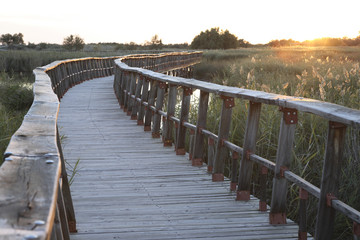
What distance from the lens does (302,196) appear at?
3.61 meters

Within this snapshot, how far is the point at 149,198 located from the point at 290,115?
5.62 ft

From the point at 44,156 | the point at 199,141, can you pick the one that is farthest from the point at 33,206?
the point at 199,141

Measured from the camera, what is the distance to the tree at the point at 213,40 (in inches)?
3187

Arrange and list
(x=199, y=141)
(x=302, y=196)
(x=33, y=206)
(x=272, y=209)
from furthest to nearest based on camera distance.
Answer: (x=199, y=141), (x=272, y=209), (x=302, y=196), (x=33, y=206)

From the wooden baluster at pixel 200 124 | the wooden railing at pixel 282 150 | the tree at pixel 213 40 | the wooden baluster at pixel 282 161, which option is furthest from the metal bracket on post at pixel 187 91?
the tree at pixel 213 40

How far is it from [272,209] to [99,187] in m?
1.97

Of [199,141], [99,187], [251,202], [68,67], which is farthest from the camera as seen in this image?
[68,67]

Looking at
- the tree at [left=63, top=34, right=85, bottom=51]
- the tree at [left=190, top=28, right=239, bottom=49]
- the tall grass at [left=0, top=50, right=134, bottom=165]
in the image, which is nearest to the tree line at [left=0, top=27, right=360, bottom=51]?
the tree at [left=190, top=28, right=239, bottom=49]

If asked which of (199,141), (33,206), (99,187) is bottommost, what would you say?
(99,187)

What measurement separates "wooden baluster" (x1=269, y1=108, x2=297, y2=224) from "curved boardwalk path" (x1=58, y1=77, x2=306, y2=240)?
0.12 meters

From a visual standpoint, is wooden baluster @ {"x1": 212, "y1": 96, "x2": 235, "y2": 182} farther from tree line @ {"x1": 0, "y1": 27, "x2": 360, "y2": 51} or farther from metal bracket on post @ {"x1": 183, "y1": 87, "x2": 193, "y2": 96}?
tree line @ {"x1": 0, "y1": 27, "x2": 360, "y2": 51}

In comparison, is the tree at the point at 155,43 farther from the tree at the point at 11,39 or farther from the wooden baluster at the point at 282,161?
the wooden baluster at the point at 282,161

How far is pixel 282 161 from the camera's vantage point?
12.3 feet

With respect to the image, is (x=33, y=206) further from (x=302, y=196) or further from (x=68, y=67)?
(x=68, y=67)
